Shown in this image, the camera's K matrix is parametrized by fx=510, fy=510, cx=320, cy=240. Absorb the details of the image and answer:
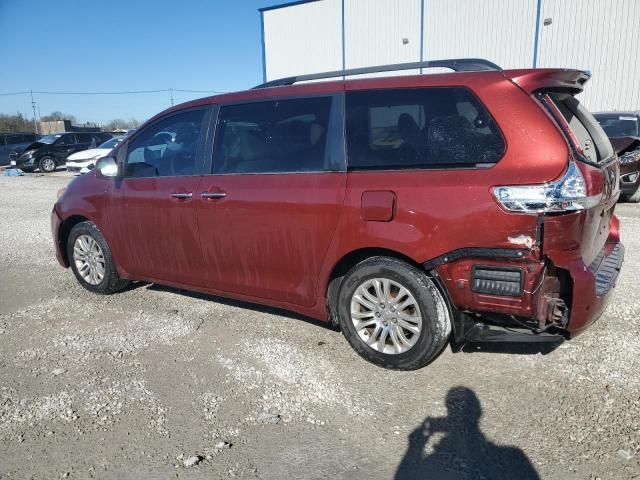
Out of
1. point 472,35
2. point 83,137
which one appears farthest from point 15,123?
point 472,35

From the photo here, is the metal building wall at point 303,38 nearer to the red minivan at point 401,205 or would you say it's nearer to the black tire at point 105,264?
the black tire at point 105,264

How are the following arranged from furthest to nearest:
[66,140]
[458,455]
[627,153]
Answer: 1. [66,140]
2. [627,153]
3. [458,455]

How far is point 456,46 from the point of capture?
2061 cm

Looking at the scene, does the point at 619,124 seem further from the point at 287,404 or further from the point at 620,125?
the point at 287,404

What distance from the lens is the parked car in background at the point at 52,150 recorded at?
73.7ft

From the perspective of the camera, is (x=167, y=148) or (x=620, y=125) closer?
(x=167, y=148)

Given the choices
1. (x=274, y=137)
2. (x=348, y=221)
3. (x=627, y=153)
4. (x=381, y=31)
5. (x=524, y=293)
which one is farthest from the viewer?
(x=381, y=31)

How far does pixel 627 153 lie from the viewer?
8414 millimetres

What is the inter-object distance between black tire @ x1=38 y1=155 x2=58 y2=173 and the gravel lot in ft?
69.2

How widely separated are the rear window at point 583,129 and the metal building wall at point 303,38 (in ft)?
70.4

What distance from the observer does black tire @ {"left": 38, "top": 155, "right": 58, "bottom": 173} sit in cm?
2272

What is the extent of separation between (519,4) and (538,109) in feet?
62.9

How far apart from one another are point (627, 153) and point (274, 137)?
7.18 metres

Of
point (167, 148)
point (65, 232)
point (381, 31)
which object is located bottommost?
point (65, 232)
